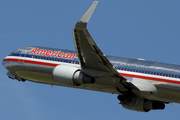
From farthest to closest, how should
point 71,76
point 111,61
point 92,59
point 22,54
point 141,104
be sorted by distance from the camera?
1. point 22,54
2. point 141,104
3. point 111,61
4. point 71,76
5. point 92,59

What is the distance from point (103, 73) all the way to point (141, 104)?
6.27m

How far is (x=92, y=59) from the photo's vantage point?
35.6 m

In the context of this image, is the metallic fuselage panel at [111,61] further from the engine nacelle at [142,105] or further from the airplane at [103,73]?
the engine nacelle at [142,105]

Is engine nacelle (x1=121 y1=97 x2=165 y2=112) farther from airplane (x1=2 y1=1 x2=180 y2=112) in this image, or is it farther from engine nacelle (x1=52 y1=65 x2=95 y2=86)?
engine nacelle (x1=52 y1=65 x2=95 y2=86)

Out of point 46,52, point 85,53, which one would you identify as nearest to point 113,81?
point 85,53

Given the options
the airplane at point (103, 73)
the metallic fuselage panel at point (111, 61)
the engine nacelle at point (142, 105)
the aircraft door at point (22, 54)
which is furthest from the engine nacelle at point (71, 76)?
the aircraft door at point (22, 54)

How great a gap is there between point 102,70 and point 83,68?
5.26ft

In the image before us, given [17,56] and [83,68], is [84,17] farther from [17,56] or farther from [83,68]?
[17,56]

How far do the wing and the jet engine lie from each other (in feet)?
6.67

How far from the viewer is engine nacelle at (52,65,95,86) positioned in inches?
1442

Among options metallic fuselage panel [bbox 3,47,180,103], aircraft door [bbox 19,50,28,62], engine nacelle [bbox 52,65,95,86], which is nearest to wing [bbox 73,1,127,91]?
engine nacelle [bbox 52,65,95,86]

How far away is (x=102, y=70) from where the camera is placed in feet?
119

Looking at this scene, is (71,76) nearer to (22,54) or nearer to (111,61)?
(111,61)

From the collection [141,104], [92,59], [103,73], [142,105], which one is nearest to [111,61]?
[103,73]
